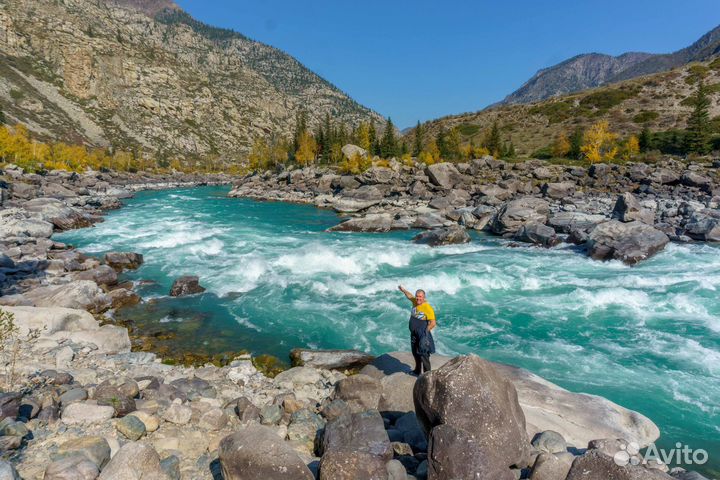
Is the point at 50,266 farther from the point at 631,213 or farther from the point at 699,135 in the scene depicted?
the point at 699,135

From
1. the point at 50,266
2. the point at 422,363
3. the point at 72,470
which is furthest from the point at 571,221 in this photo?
the point at 50,266

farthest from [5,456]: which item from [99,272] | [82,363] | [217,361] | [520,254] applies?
[520,254]

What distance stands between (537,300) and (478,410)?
44.3 ft

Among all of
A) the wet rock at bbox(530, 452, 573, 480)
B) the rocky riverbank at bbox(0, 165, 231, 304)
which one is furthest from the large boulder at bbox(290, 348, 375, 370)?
the rocky riverbank at bbox(0, 165, 231, 304)

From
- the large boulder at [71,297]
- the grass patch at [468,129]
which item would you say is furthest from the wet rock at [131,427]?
the grass patch at [468,129]

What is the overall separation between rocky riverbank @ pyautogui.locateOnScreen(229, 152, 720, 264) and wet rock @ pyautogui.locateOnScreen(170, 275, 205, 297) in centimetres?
1783

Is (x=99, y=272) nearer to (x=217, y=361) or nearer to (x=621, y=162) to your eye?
(x=217, y=361)

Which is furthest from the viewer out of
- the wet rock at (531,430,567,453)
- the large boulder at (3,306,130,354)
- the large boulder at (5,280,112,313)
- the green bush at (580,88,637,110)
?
the green bush at (580,88,637,110)

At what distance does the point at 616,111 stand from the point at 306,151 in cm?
7457

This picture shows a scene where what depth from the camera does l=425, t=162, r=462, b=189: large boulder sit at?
2282 inches

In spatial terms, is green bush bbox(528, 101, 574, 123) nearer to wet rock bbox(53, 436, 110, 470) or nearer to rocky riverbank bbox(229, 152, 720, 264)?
rocky riverbank bbox(229, 152, 720, 264)

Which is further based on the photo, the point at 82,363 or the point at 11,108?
the point at 11,108

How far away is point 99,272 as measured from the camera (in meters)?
19.6

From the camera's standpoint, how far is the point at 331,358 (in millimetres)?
12055
